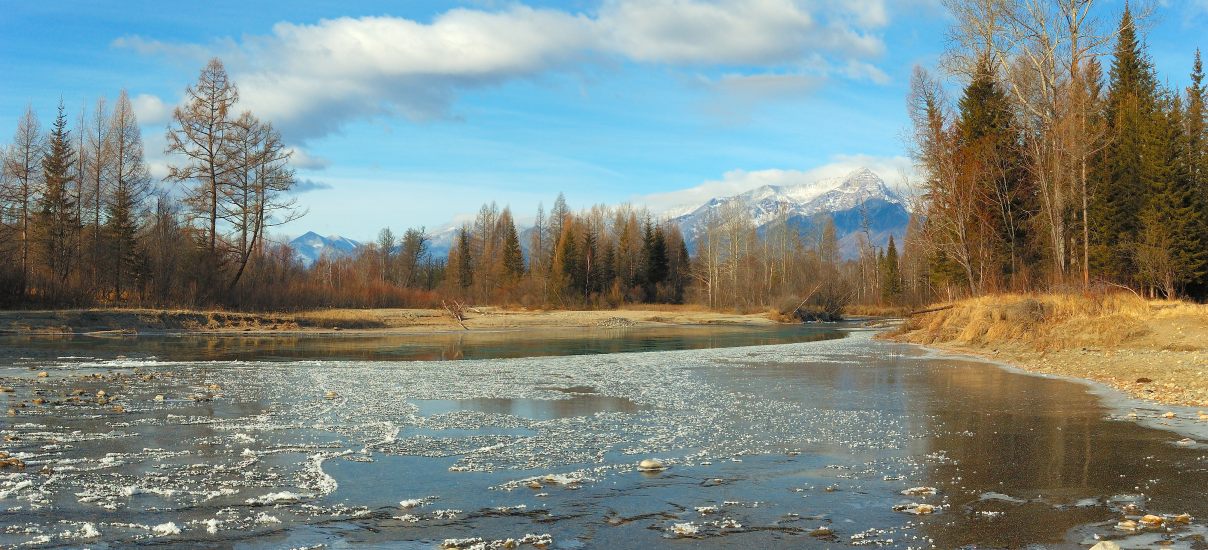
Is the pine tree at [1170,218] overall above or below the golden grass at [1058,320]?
→ above

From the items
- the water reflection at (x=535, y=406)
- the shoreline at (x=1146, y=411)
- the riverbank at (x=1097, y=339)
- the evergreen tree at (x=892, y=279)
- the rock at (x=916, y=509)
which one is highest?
the evergreen tree at (x=892, y=279)

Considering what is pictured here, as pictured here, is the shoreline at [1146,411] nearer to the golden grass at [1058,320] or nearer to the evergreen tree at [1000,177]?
the golden grass at [1058,320]

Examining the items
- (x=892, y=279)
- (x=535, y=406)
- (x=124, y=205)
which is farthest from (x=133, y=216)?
(x=892, y=279)

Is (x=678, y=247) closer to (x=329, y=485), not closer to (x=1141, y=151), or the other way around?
(x=1141, y=151)

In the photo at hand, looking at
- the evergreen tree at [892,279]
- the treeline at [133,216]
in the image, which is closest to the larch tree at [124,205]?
the treeline at [133,216]

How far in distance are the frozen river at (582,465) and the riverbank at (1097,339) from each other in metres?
1.53

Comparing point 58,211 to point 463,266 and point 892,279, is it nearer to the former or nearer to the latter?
point 463,266

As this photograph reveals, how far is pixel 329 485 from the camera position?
22.0 feet

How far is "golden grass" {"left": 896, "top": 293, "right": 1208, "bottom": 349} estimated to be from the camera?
18.9m

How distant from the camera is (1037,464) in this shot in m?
7.36

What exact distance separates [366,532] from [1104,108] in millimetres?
43180

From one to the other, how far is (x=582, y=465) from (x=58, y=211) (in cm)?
4233

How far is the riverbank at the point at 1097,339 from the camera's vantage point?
13.3 meters

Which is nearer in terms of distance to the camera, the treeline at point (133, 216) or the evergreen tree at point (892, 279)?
the treeline at point (133, 216)
